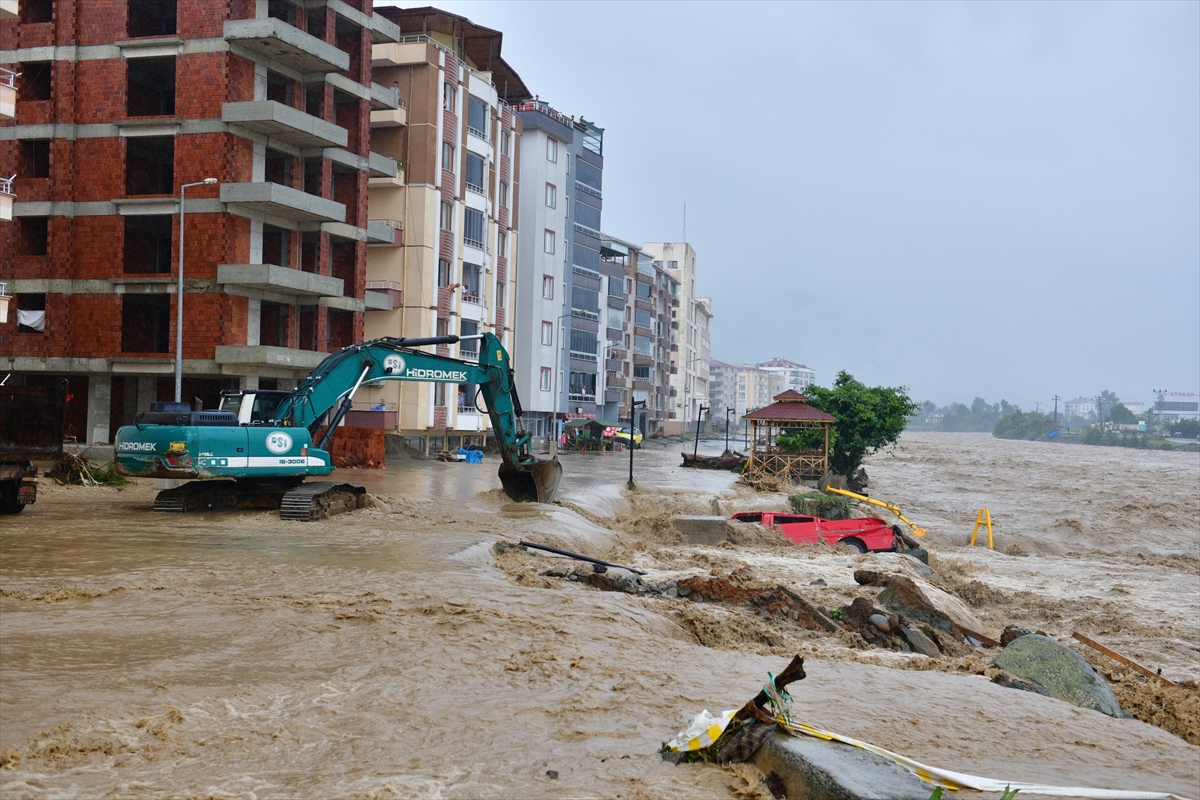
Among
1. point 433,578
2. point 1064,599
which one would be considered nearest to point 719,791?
point 433,578

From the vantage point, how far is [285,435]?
2069 cm

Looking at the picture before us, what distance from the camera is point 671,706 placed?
8906mm

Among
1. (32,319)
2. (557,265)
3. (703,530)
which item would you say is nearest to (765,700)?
(703,530)

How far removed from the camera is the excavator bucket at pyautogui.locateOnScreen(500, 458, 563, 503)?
25.0 meters

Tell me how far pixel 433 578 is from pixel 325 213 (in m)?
26.6

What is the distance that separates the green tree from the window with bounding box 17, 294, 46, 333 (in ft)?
111

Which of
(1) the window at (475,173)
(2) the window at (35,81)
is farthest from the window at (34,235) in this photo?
(1) the window at (475,173)

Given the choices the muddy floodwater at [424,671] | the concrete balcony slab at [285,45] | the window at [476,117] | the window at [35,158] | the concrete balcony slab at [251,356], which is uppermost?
the window at [476,117]

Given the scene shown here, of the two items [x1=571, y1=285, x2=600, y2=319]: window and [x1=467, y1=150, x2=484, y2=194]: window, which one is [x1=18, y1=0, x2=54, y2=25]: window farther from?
[x1=571, y1=285, x2=600, y2=319]: window

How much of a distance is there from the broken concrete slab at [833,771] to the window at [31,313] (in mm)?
36153

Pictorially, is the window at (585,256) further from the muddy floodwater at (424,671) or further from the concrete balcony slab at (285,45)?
the muddy floodwater at (424,671)

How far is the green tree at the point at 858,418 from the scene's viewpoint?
48938mm

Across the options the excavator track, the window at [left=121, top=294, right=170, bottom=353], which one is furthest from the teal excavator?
the window at [left=121, top=294, right=170, bottom=353]

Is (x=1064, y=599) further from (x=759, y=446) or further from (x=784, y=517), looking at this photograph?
(x=759, y=446)
